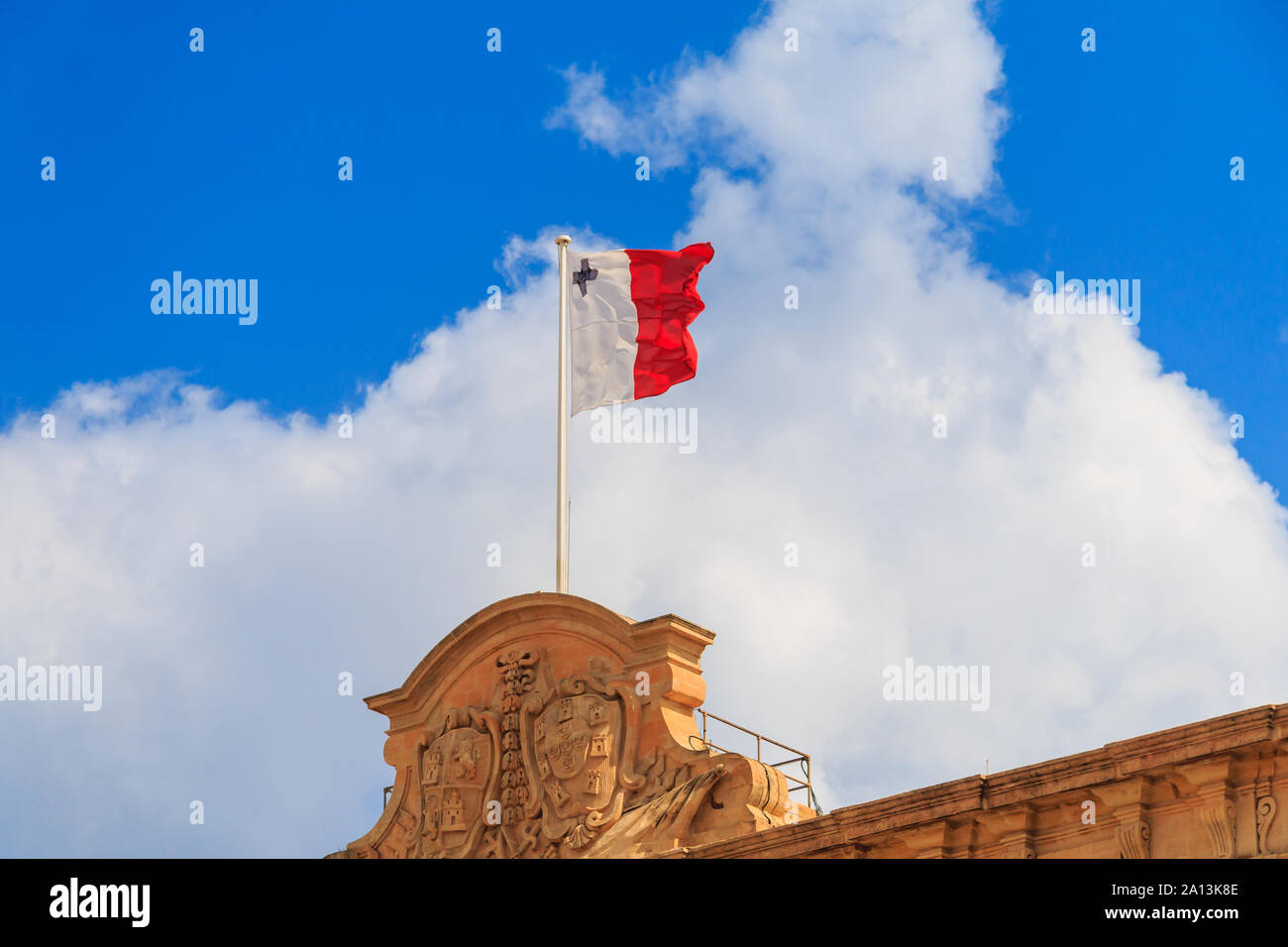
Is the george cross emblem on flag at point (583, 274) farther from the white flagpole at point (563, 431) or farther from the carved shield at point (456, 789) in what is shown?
the carved shield at point (456, 789)

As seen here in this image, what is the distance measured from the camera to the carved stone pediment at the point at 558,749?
22.2 meters

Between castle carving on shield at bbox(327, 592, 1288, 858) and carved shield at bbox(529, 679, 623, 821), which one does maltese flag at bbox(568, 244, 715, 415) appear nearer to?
castle carving on shield at bbox(327, 592, 1288, 858)

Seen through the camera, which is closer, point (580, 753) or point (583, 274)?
point (580, 753)

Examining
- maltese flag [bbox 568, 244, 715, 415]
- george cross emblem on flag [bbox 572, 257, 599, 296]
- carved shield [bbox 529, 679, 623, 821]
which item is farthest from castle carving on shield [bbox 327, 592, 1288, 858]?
george cross emblem on flag [bbox 572, 257, 599, 296]

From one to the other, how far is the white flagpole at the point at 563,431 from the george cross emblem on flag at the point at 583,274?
141mm

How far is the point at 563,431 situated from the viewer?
1011 inches

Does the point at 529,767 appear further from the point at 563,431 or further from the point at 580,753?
the point at 563,431

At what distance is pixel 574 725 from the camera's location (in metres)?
23.3

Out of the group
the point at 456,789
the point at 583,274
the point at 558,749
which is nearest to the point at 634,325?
the point at 583,274

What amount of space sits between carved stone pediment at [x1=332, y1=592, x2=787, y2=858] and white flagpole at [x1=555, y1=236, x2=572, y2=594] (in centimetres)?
79

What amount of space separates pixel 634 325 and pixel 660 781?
6349 millimetres

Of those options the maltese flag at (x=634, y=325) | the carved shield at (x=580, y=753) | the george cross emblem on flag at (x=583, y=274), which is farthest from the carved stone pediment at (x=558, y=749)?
the george cross emblem on flag at (x=583, y=274)

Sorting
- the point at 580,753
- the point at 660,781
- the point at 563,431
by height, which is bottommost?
the point at 660,781
